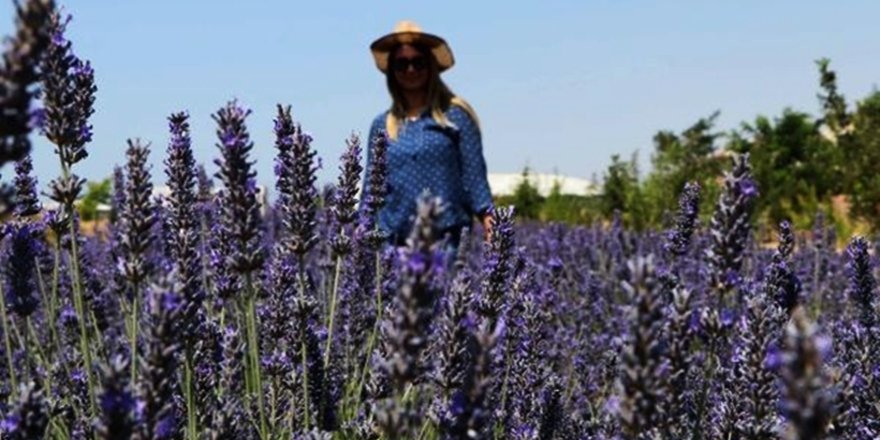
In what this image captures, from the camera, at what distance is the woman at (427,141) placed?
6.59m

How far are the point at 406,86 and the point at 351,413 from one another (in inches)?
117

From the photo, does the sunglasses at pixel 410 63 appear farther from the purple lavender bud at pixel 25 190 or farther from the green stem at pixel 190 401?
the green stem at pixel 190 401

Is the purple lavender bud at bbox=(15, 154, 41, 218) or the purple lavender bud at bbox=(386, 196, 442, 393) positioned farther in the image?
the purple lavender bud at bbox=(15, 154, 41, 218)

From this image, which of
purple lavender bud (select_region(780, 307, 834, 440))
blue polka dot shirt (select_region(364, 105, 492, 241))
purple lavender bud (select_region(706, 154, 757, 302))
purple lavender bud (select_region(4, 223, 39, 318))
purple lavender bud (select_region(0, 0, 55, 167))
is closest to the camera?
purple lavender bud (select_region(780, 307, 834, 440))

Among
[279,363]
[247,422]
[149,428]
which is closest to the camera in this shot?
[149,428]

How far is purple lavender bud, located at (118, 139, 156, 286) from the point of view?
248 cm

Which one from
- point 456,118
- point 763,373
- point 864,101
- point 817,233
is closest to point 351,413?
point 763,373

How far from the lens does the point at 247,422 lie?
3600 mm

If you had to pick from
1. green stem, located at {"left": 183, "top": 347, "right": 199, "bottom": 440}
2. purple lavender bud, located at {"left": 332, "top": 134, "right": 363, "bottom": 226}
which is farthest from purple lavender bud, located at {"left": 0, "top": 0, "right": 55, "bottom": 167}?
purple lavender bud, located at {"left": 332, "top": 134, "right": 363, "bottom": 226}

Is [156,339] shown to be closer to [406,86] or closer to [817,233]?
[406,86]

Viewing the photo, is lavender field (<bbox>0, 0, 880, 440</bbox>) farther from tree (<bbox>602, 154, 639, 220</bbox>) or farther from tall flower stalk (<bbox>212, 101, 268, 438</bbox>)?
tree (<bbox>602, 154, 639, 220</bbox>)

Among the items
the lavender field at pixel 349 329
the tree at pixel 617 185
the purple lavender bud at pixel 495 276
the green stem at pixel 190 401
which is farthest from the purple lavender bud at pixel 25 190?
the tree at pixel 617 185

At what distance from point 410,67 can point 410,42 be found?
0.15m

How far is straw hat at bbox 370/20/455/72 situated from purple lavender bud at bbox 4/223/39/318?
328 cm
